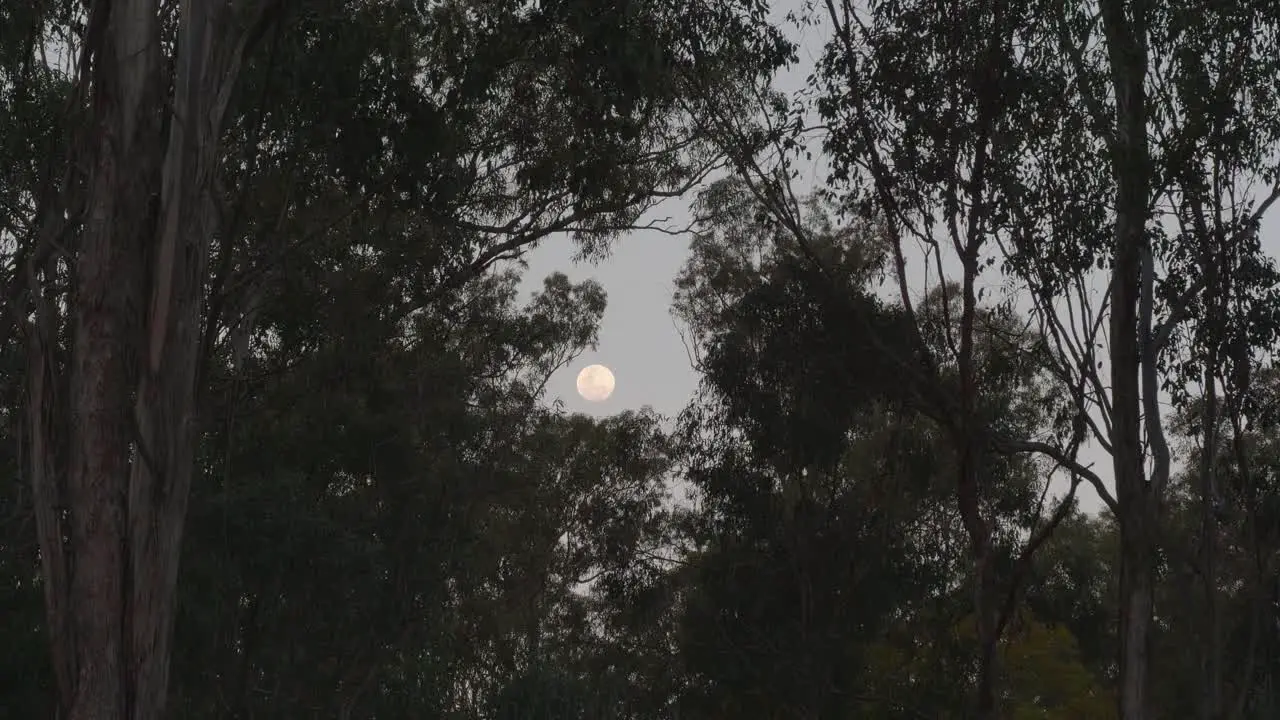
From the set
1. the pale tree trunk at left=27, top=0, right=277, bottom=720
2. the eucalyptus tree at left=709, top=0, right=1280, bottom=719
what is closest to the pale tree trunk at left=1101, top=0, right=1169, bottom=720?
the eucalyptus tree at left=709, top=0, right=1280, bottom=719

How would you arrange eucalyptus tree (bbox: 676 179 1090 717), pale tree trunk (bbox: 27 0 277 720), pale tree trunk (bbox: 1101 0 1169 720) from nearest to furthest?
pale tree trunk (bbox: 27 0 277 720) → pale tree trunk (bbox: 1101 0 1169 720) → eucalyptus tree (bbox: 676 179 1090 717)

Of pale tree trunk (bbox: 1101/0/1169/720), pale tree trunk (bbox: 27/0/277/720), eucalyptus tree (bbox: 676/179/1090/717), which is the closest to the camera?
pale tree trunk (bbox: 27/0/277/720)

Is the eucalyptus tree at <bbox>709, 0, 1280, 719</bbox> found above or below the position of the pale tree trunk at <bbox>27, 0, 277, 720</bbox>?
above

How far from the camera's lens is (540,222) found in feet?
52.0

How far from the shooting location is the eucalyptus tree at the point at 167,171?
20.4 ft

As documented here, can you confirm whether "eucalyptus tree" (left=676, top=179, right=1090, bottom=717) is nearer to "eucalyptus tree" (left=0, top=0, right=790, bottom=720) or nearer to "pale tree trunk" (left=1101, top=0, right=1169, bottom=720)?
"pale tree trunk" (left=1101, top=0, right=1169, bottom=720)

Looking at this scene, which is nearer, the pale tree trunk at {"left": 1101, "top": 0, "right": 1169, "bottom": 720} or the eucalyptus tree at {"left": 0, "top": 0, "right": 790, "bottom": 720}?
the eucalyptus tree at {"left": 0, "top": 0, "right": 790, "bottom": 720}

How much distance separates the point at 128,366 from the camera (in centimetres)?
637

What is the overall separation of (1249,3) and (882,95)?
3270 millimetres

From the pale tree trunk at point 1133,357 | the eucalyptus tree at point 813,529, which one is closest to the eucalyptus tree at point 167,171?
the pale tree trunk at point 1133,357

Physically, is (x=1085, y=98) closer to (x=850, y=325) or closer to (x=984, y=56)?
(x=984, y=56)

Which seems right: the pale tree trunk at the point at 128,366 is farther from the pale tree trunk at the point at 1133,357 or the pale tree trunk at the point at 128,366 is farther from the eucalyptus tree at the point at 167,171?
the pale tree trunk at the point at 1133,357

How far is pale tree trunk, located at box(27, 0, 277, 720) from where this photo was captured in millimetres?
6141

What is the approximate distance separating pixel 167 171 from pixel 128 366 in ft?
3.02
